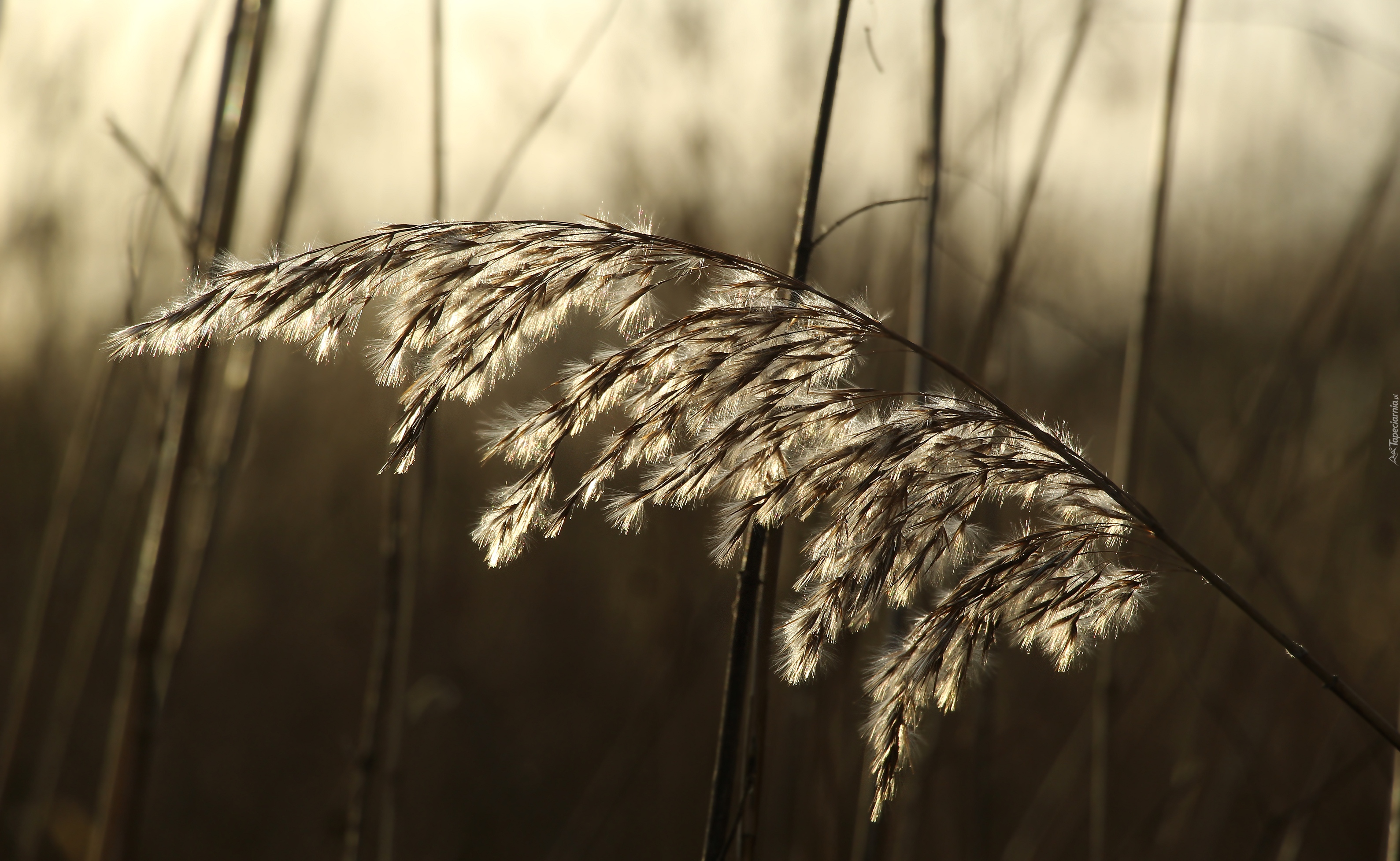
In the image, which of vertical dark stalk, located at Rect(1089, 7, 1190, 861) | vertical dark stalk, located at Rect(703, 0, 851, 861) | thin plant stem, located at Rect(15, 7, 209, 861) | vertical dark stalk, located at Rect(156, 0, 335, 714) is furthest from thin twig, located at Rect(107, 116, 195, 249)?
vertical dark stalk, located at Rect(1089, 7, 1190, 861)

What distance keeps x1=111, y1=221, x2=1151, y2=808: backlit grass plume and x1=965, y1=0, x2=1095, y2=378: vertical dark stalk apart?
762 millimetres

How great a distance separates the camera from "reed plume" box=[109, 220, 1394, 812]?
2.49 feet

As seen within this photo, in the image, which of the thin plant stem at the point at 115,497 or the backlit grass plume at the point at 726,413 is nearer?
the backlit grass plume at the point at 726,413

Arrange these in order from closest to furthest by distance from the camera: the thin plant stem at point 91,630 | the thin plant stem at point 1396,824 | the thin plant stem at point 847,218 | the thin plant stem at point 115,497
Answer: the thin plant stem at point 847,218 < the thin plant stem at point 1396,824 < the thin plant stem at point 115,497 < the thin plant stem at point 91,630

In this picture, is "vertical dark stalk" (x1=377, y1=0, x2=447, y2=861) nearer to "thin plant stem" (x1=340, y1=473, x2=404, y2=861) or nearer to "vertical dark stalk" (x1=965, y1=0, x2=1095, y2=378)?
"thin plant stem" (x1=340, y1=473, x2=404, y2=861)

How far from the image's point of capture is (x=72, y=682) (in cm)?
205

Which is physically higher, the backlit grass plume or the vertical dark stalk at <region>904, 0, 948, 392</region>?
the vertical dark stalk at <region>904, 0, 948, 392</region>

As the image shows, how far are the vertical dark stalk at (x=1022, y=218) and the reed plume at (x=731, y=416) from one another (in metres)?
0.76

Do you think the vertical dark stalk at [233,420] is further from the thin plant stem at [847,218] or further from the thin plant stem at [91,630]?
the thin plant stem at [847,218]

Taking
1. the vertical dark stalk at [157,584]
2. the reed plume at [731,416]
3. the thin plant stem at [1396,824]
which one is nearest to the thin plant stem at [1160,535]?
the reed plume at [731,416]

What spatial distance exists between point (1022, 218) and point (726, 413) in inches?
36.7

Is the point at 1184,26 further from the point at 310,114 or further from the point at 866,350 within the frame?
the point at 310,114

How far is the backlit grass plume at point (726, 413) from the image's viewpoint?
759mm

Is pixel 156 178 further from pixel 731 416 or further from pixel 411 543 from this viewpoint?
pixel 731 416
